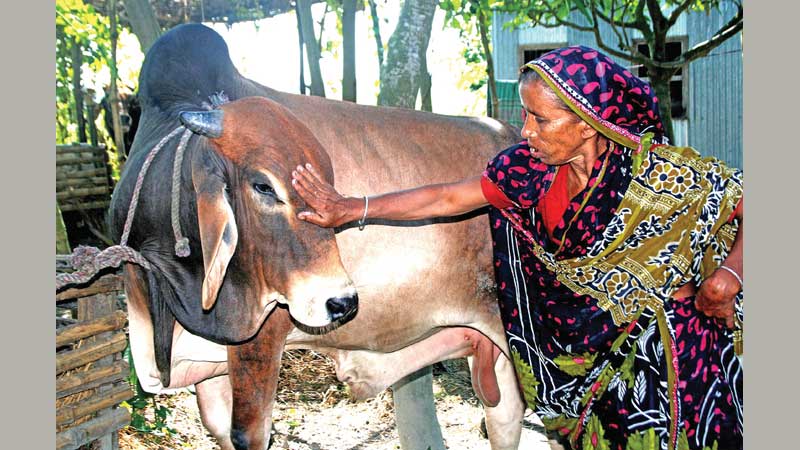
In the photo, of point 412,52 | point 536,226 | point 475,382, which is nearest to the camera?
point 536,226

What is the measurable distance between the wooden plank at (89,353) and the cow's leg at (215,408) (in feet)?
1.25

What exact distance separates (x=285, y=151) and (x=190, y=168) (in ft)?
1.17

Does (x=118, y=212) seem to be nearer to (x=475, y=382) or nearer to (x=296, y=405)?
(x=475, y=382)

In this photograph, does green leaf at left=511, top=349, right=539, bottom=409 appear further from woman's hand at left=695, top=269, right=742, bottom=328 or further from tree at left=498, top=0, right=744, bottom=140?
tree at left=498, top=0, right=744, bottom=140

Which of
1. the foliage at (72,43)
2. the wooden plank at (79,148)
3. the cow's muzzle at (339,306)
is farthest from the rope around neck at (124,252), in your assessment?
the wooden plank at (79,148)

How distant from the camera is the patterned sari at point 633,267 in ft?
8.10

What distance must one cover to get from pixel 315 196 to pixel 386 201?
35 cm

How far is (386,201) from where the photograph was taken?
269 centimetres

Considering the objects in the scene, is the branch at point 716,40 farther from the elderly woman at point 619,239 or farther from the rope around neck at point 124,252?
the rope around neck at point 124,252

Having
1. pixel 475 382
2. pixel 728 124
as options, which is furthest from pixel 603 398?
pixel 728 124

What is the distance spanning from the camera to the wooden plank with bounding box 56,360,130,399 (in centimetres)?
290

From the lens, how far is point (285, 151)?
7.96 ft

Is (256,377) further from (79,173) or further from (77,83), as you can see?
(79,173)

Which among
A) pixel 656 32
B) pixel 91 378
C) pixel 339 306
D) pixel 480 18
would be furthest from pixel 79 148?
pixel 339 306
